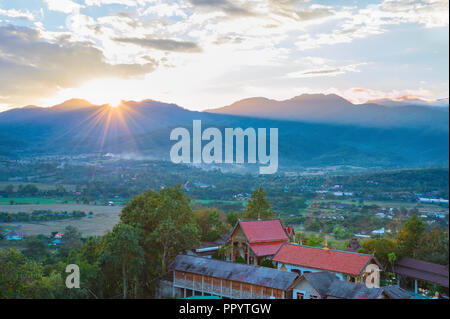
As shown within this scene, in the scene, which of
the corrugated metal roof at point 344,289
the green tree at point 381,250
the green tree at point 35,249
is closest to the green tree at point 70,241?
the green tree at point 35,249

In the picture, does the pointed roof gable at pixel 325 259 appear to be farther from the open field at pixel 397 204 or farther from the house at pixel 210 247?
the open field at pixel 397 204

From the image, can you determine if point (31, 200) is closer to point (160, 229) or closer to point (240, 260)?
point (160, 229)

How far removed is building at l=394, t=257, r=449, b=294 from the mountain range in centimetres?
4607

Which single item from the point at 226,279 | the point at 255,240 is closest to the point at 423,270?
the point at 255,240

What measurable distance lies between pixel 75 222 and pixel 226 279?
105ft

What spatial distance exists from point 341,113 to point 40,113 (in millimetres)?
102556

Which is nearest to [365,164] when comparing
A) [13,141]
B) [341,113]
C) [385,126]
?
[385,126]

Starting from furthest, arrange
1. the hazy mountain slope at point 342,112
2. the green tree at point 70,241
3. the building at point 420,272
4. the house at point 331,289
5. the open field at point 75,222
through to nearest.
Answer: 1. the hazy mountain slope at point 342,112
2. the open field at point 75,222
3. the green tree at point 70,241
4. the building at point 420,272
5. the house at point 331,289

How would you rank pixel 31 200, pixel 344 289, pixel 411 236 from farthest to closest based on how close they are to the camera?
pixel 31 200 < pixel 411 236 < pixel 344 289

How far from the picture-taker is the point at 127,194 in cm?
6612

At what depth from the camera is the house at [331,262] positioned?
21.8 m

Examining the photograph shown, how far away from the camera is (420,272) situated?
26891mm

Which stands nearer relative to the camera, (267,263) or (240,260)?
(267,263)
